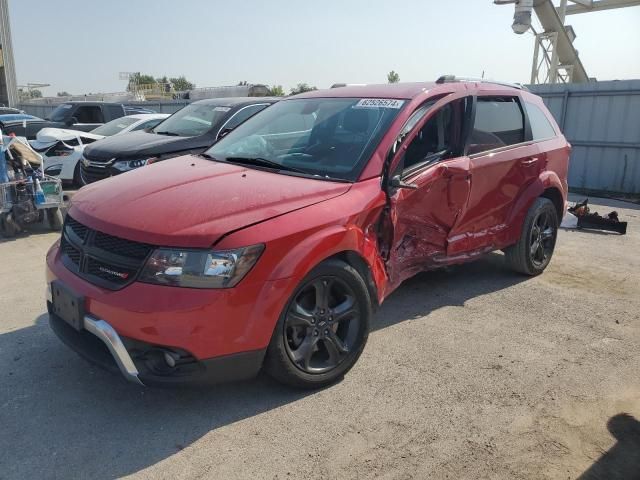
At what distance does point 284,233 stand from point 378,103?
1.69 metres

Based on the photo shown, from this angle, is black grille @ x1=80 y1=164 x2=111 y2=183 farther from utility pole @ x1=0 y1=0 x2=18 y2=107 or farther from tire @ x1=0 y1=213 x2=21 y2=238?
Result: utility pole @ x1=0 y1=0 x2=18 y2=107

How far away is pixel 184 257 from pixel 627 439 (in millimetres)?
2561

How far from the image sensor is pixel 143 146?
7871 millimetres

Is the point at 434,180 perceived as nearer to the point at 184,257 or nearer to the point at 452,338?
the point at 452,338

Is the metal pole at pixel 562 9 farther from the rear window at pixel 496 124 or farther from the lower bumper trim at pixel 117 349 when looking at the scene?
the lower bumper trim at pixel 117 349

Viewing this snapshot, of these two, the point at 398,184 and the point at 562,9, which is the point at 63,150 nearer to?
the point at 398,184

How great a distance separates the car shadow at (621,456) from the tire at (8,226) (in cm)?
699

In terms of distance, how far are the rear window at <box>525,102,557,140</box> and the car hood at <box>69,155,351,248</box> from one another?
2898 mm

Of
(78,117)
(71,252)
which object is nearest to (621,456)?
(71,252)

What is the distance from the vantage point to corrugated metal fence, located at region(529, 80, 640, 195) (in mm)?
11445

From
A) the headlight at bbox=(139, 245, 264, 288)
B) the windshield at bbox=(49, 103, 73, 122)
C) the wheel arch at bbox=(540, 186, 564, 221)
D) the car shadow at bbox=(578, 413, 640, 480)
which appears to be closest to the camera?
the car shadow at bbox=(578, 413, 640, 480)

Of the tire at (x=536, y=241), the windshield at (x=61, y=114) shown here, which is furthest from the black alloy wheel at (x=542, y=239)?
the windshield at (x=61, y=114)

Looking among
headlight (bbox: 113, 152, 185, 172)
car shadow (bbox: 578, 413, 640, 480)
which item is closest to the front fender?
car shadow (bbox: 578, 413, 640, 480)

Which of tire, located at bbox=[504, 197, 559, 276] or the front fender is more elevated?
the front fender
